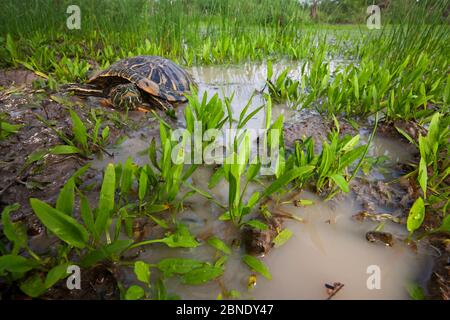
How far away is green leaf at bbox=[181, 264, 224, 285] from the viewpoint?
1.09m

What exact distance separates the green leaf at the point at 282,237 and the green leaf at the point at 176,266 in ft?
1.43

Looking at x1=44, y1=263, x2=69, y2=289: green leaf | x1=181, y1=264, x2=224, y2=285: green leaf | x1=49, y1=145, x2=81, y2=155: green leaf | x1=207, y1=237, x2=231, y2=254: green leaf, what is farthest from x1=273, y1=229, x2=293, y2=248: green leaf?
x1=49, y1=145, x2=81, y2=155: green leaf

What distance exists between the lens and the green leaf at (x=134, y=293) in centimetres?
102

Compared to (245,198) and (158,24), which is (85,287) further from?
(158,24)

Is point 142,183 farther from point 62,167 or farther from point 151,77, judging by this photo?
point 151,77

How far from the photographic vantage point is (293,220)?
152 centimetres

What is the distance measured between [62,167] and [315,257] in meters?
1.71

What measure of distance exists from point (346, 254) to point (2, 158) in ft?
7.59

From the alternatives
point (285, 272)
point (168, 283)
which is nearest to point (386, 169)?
point (285, 272)

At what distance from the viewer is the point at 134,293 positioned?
3.38ft

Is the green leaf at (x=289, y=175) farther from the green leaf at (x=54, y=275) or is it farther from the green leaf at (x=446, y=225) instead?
the green leaf at (x=54, y=275)

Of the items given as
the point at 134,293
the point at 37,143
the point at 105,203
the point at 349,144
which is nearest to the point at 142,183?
the point at 105,203

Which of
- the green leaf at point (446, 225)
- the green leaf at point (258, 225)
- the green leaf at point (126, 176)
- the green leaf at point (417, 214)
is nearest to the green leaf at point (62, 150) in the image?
the green leaf at point (126, 176)

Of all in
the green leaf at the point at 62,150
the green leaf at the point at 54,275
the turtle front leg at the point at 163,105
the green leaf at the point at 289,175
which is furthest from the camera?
the turtle front leg at the point at 163,105
